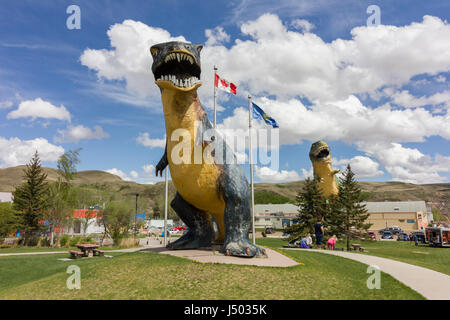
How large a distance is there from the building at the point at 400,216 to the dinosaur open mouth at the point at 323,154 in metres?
25.2

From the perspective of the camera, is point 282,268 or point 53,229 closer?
point 282,268

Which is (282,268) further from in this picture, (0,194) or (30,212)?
(0,194)

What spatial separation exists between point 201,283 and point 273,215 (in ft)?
183

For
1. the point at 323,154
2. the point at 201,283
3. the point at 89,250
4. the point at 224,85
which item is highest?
the point at 224,85

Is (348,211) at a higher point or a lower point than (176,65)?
lower

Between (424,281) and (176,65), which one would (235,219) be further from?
(424,281)

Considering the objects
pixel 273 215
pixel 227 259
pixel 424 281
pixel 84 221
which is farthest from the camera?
pixel 273 215

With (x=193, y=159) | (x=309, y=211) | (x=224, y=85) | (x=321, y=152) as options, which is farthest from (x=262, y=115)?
(x=321, y=152)

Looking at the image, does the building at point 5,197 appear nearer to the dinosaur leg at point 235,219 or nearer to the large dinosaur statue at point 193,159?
the large dinosaur statue at point 193,159

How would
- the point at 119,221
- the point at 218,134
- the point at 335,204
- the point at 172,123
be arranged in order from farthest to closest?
the point at 119,221 < the point at 335,204 < the point at 218,134 < the point at 172,123

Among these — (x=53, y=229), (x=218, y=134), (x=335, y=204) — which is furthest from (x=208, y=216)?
(x=53, y=229)

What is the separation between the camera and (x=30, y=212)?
76.5ft

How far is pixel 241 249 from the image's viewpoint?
7.46m
